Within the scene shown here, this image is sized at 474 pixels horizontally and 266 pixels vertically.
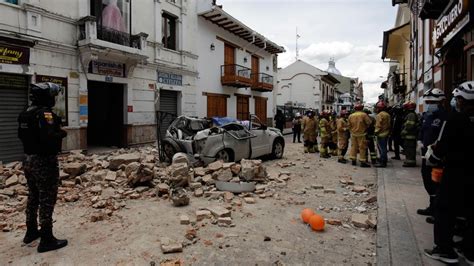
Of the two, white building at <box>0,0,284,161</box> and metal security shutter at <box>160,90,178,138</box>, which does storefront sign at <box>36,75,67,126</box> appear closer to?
white building at <box>0,0,284,161</box>

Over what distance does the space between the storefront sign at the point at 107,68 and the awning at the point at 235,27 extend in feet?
22.3

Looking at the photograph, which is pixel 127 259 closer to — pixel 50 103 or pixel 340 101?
pixel 50 103

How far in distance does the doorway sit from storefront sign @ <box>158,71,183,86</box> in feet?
6.89

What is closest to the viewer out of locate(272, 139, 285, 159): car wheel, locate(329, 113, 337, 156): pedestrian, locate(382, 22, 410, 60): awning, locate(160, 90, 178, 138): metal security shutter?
locate(272, 139, 285, 159): car wheel

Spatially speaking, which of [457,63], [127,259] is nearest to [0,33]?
[127,259]

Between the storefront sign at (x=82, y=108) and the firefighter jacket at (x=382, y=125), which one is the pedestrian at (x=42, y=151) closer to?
the firefighter jacket at (x=382, y=125)

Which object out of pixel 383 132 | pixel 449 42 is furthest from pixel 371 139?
pixel 449 42

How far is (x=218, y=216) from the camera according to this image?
4594 millimetres

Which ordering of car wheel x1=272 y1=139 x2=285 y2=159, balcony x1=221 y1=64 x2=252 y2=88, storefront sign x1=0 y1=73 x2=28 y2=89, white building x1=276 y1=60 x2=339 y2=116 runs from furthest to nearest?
white building x1=276 y1=60 x2=339 y2=116 → balcony x1=221 y1=64 x2=252 y2=88 → car wheel x1=272 y1=139 x2=285 y2=159 → storefront sign x1=0 y1=73 x2=28 y2=89

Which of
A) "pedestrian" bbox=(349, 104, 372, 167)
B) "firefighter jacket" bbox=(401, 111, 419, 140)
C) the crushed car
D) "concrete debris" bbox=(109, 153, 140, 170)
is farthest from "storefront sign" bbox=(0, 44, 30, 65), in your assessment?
"firefighter jacket" bbox=(401, 111, 419, 140)

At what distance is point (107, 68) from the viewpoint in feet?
39.0

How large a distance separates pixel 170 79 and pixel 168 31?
252 centimetres

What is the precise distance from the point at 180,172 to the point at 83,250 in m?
2.83

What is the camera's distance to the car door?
31.3ft
